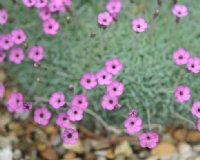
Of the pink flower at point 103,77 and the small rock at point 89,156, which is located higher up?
the pink flower at point 103,77

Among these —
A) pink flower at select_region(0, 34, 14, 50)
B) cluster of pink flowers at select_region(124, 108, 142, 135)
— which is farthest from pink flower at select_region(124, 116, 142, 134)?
pink flower at select_region(0, 34, 14, 50)

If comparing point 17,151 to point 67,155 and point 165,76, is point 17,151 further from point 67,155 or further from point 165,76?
point 165,76

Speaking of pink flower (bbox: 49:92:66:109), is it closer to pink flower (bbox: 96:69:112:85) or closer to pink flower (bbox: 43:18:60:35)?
pink flower (bbox: 96:69:112:85)

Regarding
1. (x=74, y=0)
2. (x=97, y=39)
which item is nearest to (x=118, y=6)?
(x=97, y=39)

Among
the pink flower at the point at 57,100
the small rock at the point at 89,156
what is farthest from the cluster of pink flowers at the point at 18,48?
the small rock at the point at 89,156

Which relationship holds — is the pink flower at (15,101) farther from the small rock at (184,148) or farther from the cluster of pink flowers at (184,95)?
the small rock at (184,148)
